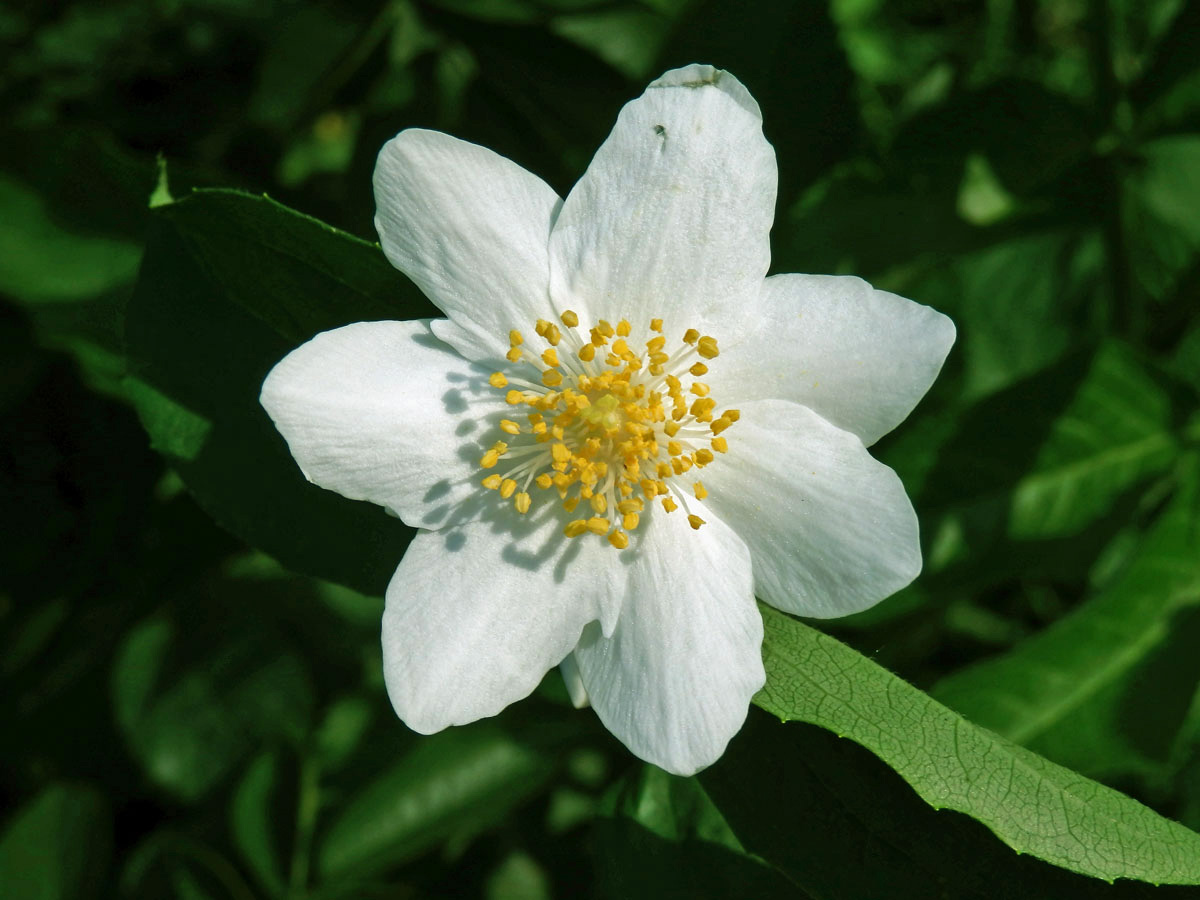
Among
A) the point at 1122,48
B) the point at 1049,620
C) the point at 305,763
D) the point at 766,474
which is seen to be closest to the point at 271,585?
the point at 305,763

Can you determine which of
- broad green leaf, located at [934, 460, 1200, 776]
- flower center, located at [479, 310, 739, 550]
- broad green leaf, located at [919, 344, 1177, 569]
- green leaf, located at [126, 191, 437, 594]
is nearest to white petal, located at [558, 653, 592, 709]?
flower center, located at [479, 310, 739, 550]

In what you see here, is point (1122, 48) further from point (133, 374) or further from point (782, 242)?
point (133, 374)

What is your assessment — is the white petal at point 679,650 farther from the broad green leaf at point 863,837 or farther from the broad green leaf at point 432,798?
the broad green leaf at point 432,798

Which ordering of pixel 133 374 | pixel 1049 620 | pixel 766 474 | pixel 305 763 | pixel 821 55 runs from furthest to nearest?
pixel 1049 620, pixel 305 763, pixel 821 55, pixel 133 374, pixel 766 474

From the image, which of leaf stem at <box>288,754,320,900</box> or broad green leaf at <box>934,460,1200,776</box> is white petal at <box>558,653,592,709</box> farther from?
leaf stem at <box>288,754,320,900</box>

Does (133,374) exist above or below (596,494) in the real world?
above

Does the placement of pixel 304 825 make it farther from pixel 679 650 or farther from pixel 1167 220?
pixel 1167 220

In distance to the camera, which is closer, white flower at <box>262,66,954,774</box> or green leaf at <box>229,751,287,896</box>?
white flower at <box>262,66,954,774</box>
